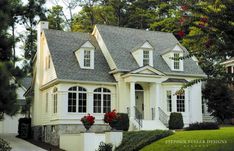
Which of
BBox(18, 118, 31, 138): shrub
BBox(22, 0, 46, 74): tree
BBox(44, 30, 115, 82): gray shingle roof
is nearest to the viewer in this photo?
BBox(44, 30, 115, 82): gray shingle roof

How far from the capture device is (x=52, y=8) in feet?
153

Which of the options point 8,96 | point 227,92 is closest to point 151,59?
point 227,92

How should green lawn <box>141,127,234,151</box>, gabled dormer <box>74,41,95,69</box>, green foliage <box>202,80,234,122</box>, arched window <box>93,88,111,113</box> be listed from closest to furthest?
green lawn <box>141,127,234,151</box>, arched window <box>93,88,111,113</box>, gabled dormer <box>74,41,95,69</box>, green foliage <box>202,80,234,122</box>

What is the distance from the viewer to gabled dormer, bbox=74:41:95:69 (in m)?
28.7

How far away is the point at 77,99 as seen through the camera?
27125mm

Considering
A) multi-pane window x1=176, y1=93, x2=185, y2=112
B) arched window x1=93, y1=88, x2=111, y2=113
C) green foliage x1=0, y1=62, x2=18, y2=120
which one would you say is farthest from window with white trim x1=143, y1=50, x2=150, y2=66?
green foliage x1=0, y1=62, x2=18, y2=120

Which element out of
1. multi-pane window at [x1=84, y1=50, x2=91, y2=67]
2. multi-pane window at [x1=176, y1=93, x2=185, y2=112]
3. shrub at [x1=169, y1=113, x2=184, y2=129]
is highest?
multi-pane window at [x1=84, y1=50, x2=91, y2=67]

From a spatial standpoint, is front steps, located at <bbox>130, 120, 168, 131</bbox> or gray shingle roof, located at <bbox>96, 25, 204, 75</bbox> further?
gray shingle roof, located at <bbox>96, 25, 204, 75</bbox>

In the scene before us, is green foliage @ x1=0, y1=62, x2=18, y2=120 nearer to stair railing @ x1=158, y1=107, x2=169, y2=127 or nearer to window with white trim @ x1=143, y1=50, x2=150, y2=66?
stair railing @ x1=158, y1=107, x2=169, y2=127

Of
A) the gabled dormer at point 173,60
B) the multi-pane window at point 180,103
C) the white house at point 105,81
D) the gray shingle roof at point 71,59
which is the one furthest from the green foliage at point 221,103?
the gray shingle roof at point 71,59

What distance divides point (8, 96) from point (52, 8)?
105ft

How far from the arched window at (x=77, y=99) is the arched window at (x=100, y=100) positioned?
80 centimetres

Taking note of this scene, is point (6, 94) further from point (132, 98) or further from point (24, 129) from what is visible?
point (24, 129)

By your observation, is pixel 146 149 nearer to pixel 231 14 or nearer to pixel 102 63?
pixel 231 14
